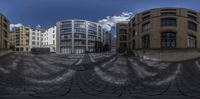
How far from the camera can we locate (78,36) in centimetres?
949

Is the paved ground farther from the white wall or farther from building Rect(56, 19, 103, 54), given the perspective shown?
the white wall

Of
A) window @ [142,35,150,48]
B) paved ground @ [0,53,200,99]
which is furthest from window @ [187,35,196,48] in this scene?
window @ [142,35,150,48]

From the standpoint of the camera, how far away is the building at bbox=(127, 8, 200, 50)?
67.7 feet

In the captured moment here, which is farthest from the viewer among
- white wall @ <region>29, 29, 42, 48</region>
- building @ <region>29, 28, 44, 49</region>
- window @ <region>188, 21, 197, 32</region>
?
window @ <region>188, 21, 197, 32</region>

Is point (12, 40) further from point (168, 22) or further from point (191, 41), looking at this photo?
point (168, 22)

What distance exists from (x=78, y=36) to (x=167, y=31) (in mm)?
19506

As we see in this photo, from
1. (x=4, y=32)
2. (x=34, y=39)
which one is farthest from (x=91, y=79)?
(x=4, y=32)

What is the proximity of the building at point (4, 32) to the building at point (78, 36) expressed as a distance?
3.28 metres

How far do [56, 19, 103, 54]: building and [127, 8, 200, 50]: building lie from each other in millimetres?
9914

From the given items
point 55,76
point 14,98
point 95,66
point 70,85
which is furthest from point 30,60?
point 14,98

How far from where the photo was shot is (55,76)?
1358cm

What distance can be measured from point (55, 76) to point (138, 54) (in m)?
10.4

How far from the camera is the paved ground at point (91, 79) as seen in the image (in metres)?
9.77

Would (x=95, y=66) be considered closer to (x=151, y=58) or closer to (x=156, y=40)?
(x=151, y=58)
